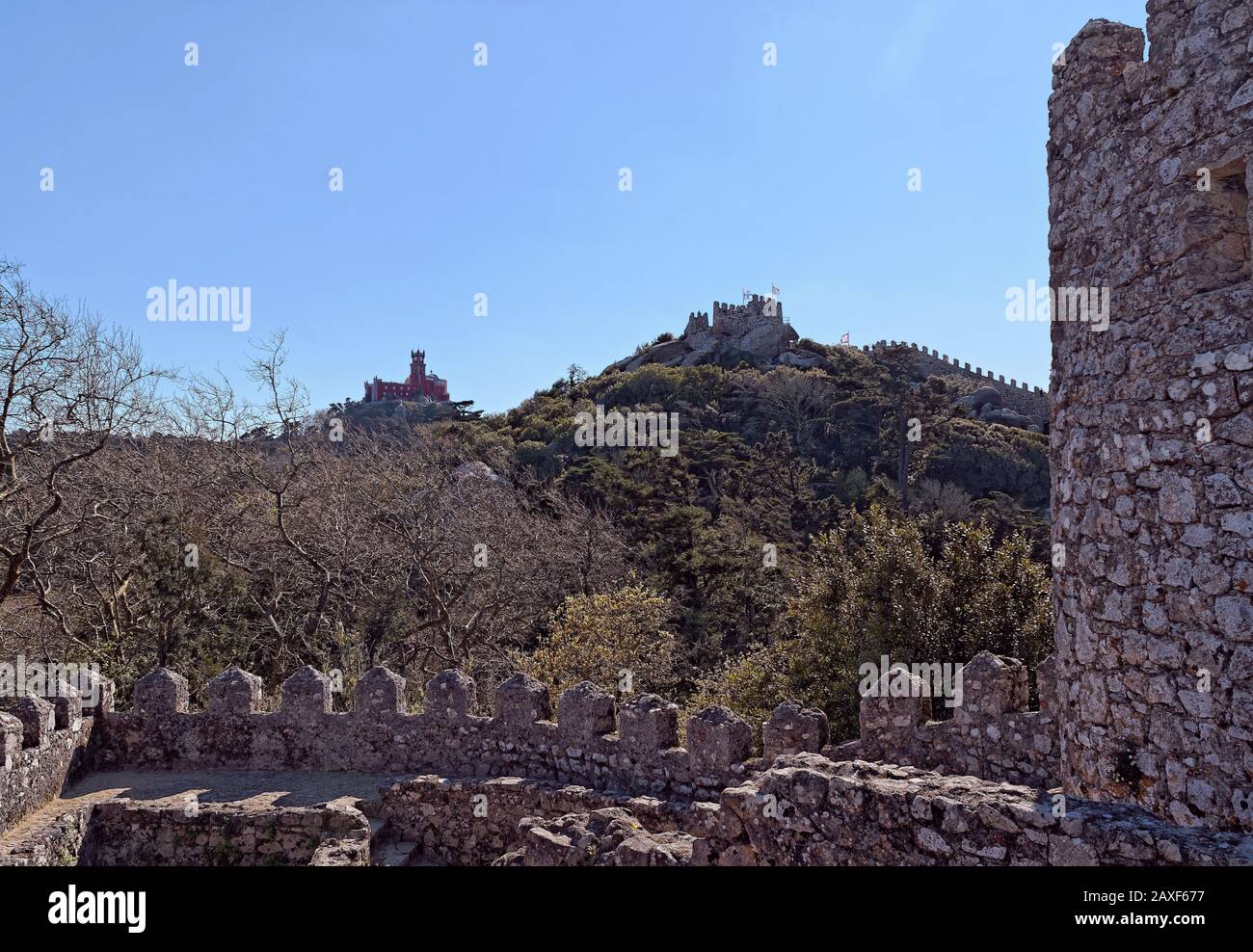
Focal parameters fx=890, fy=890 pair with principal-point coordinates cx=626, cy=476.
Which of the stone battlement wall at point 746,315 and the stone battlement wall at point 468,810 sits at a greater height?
the stone battlement wall at point 746,315

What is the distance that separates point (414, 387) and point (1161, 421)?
257ft

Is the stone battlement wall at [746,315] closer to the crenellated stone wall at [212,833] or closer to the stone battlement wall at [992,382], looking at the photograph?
the stone battlement wall at [992,382]

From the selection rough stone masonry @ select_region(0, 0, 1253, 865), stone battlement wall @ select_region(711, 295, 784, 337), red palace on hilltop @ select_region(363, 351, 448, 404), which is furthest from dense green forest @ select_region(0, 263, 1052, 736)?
red palace on hilltop @ select_region(363, 351, 448, 404)

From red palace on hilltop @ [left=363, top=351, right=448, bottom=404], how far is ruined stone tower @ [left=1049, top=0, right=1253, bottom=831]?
74283mm

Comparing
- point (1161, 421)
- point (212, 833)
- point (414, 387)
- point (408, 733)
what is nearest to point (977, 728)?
point (1161, 421)

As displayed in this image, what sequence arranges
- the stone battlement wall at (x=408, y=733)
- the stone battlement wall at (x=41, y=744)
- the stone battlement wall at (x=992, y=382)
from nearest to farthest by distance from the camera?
the stone battlement wall at (x=41, y=744), the stone battlement wall at (x=408, y=733), the stone battlement wall at (x=992, y=382)

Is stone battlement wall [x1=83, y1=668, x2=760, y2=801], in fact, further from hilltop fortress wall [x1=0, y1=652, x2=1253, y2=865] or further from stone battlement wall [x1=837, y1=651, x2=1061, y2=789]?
stone battlement wall [x1=837, y1=651, x2=1061, y2=789]

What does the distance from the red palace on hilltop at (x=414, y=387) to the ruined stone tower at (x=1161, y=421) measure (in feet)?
244

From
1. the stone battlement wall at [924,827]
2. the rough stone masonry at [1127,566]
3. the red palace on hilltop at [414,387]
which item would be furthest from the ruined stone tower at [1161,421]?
the red palace on hilltop at [414,387]

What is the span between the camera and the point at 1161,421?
12.4 ft

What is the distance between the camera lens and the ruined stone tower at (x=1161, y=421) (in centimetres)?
351

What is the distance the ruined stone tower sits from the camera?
138 inches

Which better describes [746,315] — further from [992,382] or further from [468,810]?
[468,810]
